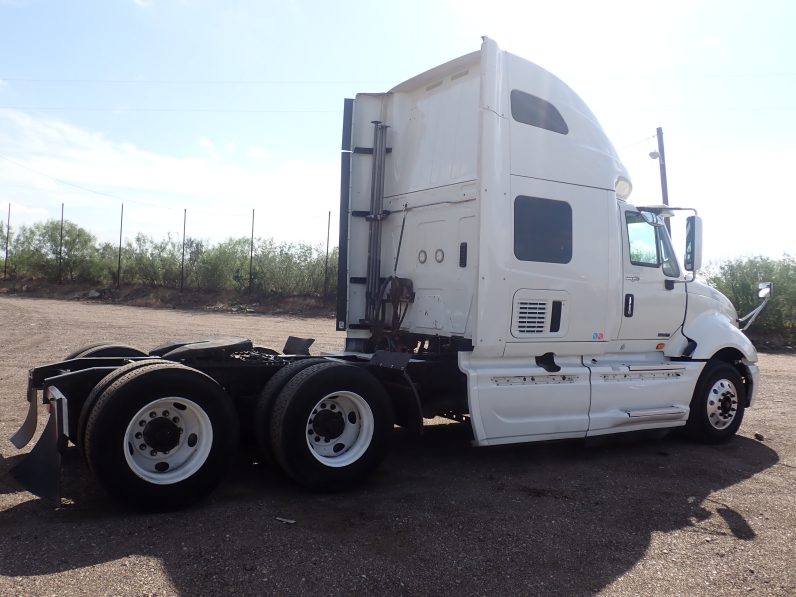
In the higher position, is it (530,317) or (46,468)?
(530,317)

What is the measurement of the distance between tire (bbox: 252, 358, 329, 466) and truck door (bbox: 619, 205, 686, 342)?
366cm

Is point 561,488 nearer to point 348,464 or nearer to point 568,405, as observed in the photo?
point 568,405

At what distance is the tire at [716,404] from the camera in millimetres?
7422

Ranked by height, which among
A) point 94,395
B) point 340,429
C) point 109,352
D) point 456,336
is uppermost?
point 456,336

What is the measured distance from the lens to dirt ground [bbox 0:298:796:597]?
365 centimetres

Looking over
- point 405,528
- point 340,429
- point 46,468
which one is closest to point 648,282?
point 340,429

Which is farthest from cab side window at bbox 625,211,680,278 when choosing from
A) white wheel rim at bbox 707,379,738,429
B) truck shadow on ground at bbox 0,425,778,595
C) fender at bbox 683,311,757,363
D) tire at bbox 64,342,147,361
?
tire at bbox 64,342,147,361

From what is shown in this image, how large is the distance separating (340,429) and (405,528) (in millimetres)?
1041

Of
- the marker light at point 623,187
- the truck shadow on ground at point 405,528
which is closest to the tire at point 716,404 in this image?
the truck shadow on ground at point 405,528

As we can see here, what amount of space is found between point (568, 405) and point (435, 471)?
1433mm

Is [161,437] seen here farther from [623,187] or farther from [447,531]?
[623,187]

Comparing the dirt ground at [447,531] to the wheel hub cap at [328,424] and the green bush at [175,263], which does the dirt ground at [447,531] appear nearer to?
the wheel hub cap at [328,424]

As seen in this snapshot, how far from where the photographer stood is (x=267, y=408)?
5.03 meters

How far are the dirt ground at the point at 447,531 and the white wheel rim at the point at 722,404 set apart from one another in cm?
54
